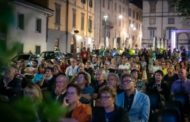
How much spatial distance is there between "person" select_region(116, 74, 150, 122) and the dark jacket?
45.0 inches

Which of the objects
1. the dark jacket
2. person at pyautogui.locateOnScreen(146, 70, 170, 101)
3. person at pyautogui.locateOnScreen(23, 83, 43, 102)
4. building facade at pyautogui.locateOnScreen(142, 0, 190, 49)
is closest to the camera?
person at pyautogui.locateOnScreen(23, 83, 43, 102)

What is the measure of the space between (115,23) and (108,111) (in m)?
73.3

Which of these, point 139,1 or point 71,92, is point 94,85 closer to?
point 71,92

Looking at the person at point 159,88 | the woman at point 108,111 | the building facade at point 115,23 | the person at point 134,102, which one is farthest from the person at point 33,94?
the building facade at point 115,23

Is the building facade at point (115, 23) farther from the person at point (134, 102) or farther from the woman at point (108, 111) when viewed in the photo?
the woman at point (108, 111)

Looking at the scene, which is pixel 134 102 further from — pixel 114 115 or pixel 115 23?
pixel 115 23

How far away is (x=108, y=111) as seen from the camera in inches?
267

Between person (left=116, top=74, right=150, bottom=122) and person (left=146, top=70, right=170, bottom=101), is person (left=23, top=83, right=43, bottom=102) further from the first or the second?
person (left=146, top=70, right=170, bottom=101)

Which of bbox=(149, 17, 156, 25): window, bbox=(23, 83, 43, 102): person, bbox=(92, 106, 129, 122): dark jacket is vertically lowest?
bbox=(92, 106, 129, 122): dark jacket

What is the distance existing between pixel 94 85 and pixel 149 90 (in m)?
1.53

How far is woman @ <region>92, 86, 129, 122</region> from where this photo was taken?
664 centimetres

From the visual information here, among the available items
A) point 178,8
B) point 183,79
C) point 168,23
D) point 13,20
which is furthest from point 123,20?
point 13,20

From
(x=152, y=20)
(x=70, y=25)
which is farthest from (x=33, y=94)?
(x=152, y=20)

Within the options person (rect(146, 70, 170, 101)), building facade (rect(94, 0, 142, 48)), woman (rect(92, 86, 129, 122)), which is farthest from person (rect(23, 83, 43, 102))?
building facade (rect(94, 0, 142, 48))
